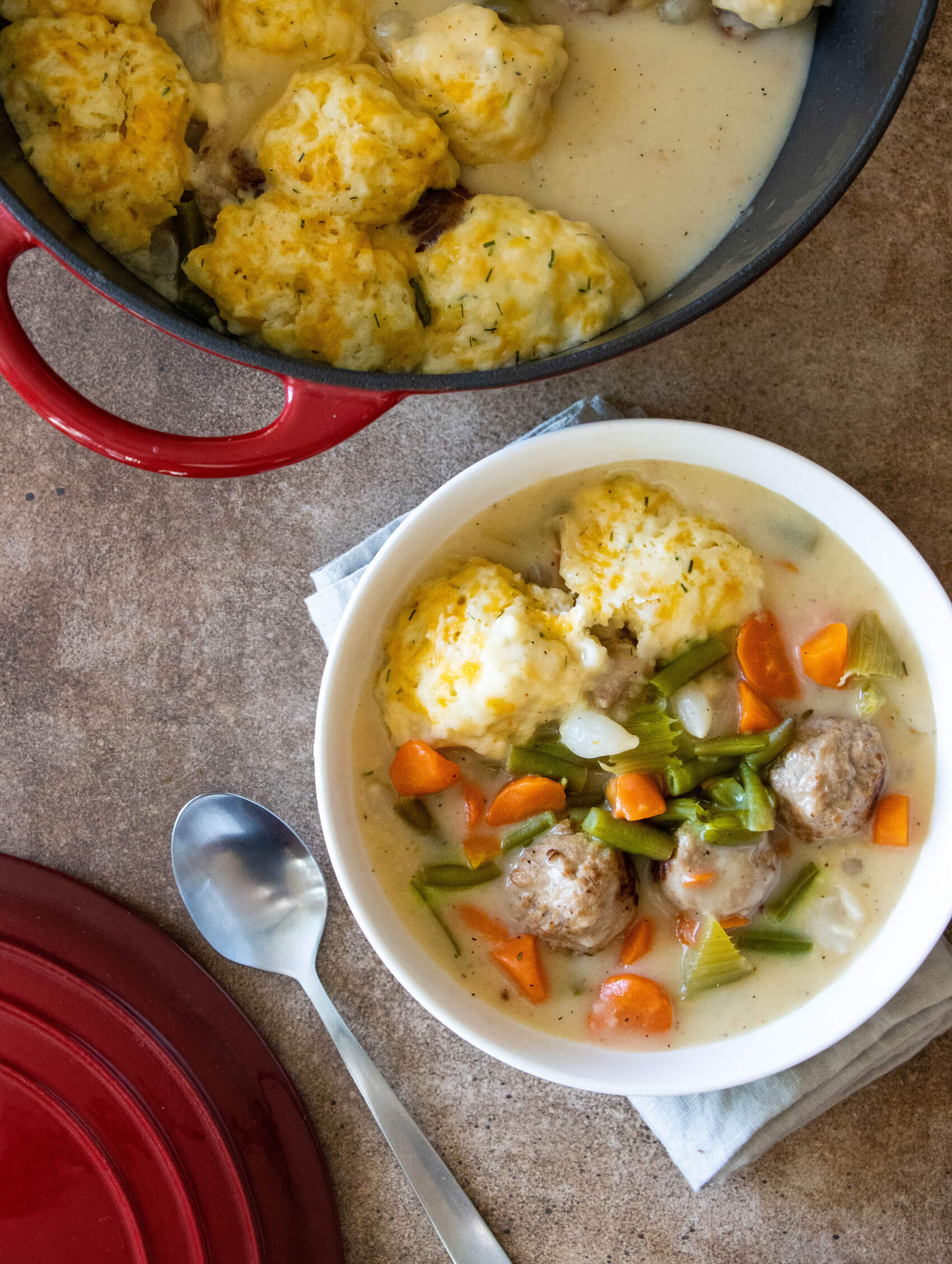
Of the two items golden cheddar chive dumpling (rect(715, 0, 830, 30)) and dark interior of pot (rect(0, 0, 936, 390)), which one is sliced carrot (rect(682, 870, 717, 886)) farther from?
golden cheddar chive dumpling (rect(715, 0, 830, 30))

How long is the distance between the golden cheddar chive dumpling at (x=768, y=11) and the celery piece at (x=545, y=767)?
124 cm

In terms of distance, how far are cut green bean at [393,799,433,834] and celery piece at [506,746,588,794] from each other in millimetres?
167

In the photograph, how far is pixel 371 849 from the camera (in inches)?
72.0

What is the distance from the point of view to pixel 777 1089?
195 cm

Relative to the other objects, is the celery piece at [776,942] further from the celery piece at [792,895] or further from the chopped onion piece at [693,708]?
the chopped onion piece at [693,708]

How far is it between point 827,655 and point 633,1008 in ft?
2.29

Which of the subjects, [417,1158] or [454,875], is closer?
[454,875]

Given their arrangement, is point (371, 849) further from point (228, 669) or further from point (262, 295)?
point (262, 295)

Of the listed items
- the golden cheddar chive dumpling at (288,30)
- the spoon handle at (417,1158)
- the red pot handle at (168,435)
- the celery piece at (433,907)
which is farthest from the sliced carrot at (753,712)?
the golden cheddar chive dumpling at (288,30)

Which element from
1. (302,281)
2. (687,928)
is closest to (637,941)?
(687,928)

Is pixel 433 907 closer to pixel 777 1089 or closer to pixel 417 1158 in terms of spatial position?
pixel 417 1158

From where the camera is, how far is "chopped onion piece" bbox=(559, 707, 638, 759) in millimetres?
1775

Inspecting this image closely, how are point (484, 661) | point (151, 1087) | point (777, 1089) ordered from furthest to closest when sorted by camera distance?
point (151, 1087), point (777, 1089), point (484, 661)

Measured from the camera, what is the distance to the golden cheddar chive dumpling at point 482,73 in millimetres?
1605
